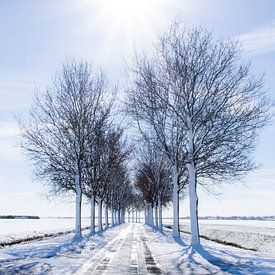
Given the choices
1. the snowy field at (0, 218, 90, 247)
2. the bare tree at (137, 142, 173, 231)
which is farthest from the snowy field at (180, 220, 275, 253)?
the snowy field at (0, 218, 90, 247)

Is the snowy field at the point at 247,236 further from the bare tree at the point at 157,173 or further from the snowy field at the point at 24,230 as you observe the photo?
the snowy field at the point at 24,230

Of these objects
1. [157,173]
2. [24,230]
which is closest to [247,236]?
[157,173]

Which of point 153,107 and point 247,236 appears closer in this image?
point 153,107

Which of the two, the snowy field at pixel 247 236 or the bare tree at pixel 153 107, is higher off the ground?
the bare tree at pixel 153 107

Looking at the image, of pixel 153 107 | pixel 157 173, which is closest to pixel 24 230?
pixel 157 173

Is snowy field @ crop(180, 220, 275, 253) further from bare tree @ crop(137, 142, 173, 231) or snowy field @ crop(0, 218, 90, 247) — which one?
snowy field @ crop(0, 218, 90, 247)

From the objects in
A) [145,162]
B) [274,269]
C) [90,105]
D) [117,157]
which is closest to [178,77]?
[90,105]

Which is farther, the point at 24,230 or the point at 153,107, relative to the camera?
the point at 24,230

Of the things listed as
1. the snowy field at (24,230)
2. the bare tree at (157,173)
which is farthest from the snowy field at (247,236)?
the snowy field at (24,230)

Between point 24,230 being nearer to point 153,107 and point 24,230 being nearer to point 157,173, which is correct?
point 157,173

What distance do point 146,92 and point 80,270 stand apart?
1384 centimetres

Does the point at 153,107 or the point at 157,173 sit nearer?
the point at 153,107

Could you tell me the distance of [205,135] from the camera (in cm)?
2462

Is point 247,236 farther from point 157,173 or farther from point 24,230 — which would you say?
point 24,230
